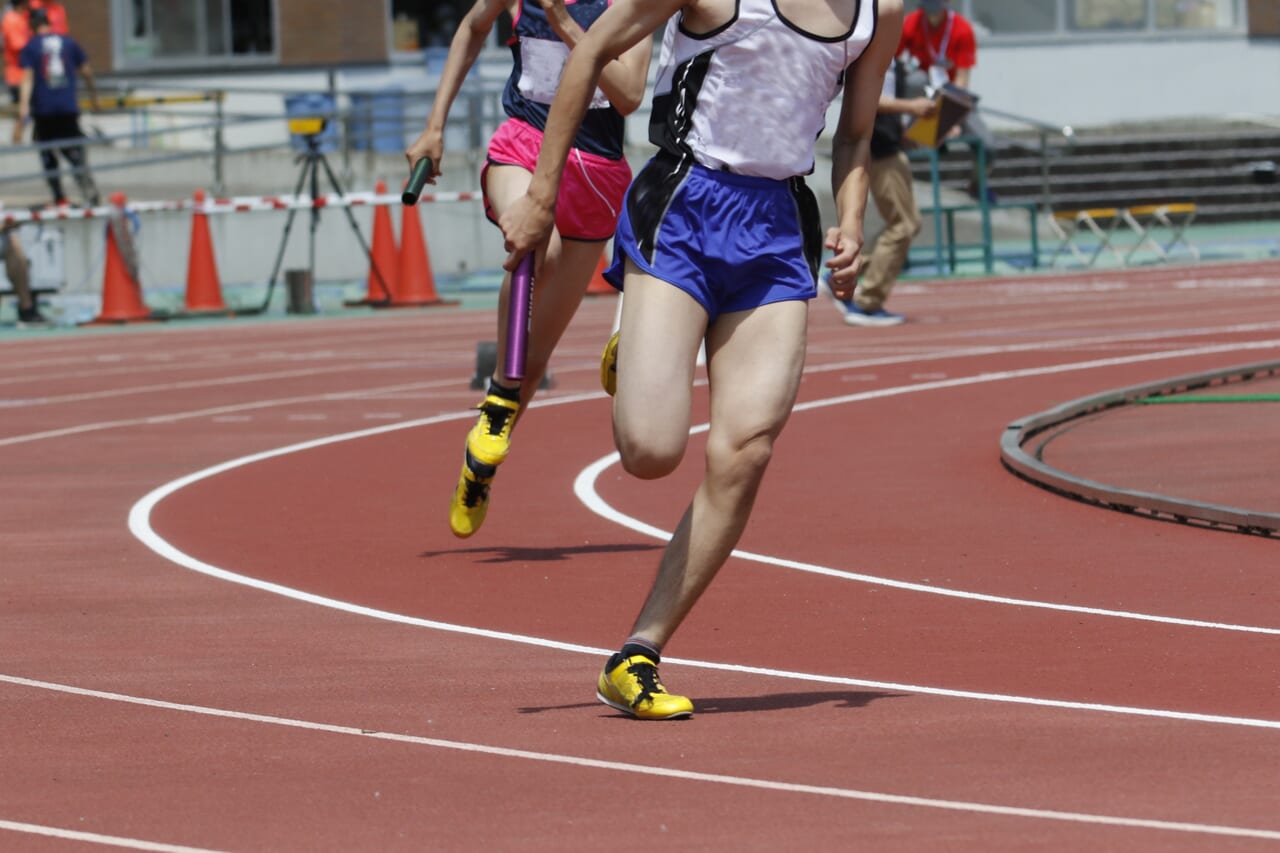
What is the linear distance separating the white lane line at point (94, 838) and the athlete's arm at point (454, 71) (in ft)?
13.0

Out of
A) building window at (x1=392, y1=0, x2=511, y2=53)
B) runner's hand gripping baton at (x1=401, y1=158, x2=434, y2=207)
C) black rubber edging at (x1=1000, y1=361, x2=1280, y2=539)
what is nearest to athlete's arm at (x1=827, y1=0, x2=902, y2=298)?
runner's hand gripping baton at (x1=401, y1=158, x2=434, y2=207)

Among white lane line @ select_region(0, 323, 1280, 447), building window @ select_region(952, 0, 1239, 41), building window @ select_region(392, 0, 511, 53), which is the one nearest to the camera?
white lane line @ select_region(0, 323, 1280, 447)

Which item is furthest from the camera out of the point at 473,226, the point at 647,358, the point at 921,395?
the point at 473,226

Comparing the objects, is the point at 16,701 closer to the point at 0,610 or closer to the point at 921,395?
the point at 0,610

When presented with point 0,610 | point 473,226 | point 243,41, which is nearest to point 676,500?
point 0,610

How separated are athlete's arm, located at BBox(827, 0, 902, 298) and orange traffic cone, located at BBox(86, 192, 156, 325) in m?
18.7

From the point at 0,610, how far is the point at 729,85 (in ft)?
11.3

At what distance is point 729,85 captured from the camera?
651cm

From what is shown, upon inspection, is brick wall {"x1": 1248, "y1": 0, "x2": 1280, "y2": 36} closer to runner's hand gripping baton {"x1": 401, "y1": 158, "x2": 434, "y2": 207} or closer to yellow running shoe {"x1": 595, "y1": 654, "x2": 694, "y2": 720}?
runner's hand gripping baton {"x1": 401, "y1": 158, "x2": 434, "y2": 207}

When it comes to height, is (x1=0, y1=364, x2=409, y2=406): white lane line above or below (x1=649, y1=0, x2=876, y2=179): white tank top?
below

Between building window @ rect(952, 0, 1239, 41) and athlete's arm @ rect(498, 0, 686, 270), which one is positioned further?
building window @ rect(952, 0, 1239, 41)

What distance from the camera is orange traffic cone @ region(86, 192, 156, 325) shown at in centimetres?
2491

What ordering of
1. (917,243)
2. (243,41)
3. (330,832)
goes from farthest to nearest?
(243,41) < (917,243) < (330,832)

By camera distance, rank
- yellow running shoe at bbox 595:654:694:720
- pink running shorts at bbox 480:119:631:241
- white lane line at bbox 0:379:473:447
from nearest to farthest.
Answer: yellow running shoe at bbox 595:654:694:720, pink running shorts at bbox 480:119:631:241, white lane line at bbox 0:379:473:447
